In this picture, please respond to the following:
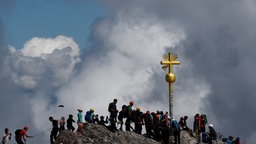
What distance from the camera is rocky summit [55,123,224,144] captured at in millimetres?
47844

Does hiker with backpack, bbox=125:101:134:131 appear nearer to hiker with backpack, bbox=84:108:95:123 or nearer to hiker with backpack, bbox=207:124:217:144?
hiker with backpack, bbox=84:108:95:123

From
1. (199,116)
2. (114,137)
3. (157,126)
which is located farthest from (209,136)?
(114,137)

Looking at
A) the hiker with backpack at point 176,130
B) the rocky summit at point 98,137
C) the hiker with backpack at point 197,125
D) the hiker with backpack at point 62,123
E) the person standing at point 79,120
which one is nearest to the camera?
the rocky summit at point 98,137

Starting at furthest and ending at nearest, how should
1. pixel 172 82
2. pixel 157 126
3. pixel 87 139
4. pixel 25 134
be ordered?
1. pixel 172 82
2. pixel 157 126
3. pixel 87 139
4. pixel 25 134

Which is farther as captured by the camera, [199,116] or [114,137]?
[199,116]

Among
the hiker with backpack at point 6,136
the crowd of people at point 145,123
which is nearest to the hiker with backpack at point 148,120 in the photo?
the crowd of people at point 145,123

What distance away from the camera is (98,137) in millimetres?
50188

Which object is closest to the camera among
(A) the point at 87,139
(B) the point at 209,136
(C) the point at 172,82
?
(A) the point at 87,139

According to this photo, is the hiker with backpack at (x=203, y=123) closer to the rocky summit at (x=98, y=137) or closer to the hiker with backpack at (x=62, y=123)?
the rocky summit at (x=98, y=137)

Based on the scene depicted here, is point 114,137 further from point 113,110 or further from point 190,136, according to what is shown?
point 190,136

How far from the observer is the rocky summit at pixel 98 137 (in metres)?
47.8

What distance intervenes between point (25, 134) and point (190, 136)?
18.5m

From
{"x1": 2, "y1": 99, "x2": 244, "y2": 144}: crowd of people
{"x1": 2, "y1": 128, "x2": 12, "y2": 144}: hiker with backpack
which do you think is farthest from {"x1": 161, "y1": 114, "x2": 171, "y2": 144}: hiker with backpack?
{"x1": 2, "y1": 128, "x2": 12, "y2": 144}: hiker with backpack

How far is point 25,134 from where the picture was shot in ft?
151
